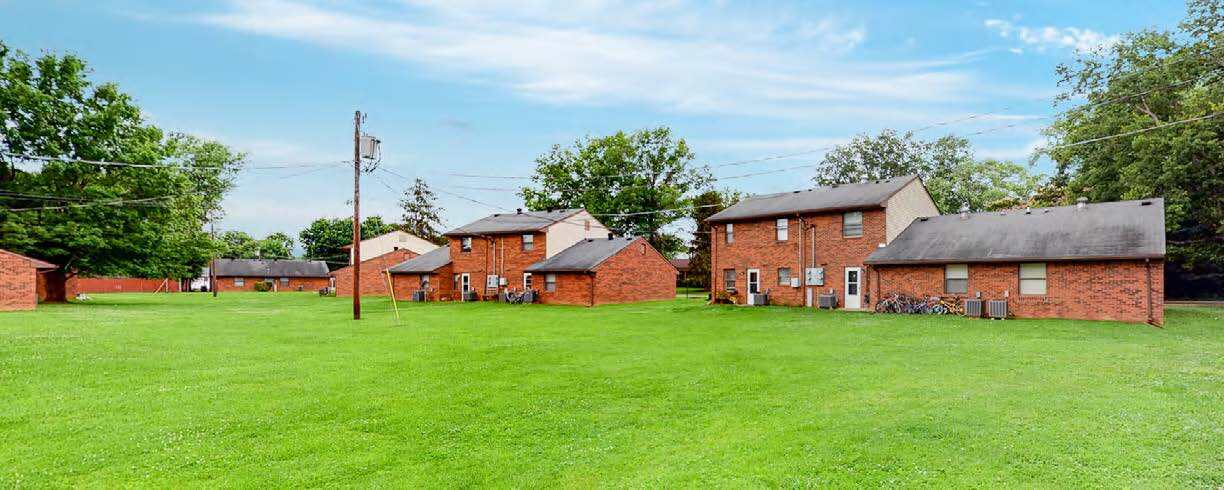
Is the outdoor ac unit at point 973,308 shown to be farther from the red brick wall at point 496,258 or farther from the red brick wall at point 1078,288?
the red brick wall at point 496,258

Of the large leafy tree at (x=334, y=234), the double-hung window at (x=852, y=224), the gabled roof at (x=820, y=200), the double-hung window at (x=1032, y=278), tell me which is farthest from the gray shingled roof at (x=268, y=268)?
the double-hung window at (x=1032, y=278)

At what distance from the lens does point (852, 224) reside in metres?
29.2

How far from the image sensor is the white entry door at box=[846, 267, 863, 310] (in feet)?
93.7

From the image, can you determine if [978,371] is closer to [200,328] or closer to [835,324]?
[835,324]

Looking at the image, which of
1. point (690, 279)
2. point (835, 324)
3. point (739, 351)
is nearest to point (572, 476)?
point (739, 351)

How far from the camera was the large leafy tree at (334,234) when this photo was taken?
92.1 m

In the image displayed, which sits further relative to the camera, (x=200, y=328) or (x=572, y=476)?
(x=200, y=328)

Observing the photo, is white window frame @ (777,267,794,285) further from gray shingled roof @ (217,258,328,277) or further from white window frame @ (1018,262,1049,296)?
gray shingled roof @ (217,258,328,277)

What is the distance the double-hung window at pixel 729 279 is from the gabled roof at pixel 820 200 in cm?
285

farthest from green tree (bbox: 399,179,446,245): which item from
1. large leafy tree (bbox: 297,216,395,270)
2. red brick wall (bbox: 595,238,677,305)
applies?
red brick wall (bbox: 595,238,677,305)

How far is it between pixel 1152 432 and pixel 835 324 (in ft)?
45.9

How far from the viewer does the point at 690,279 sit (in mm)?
55062

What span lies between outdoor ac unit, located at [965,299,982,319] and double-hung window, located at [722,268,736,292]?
467 inches

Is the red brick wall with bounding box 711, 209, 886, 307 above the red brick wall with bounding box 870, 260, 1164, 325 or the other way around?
above
